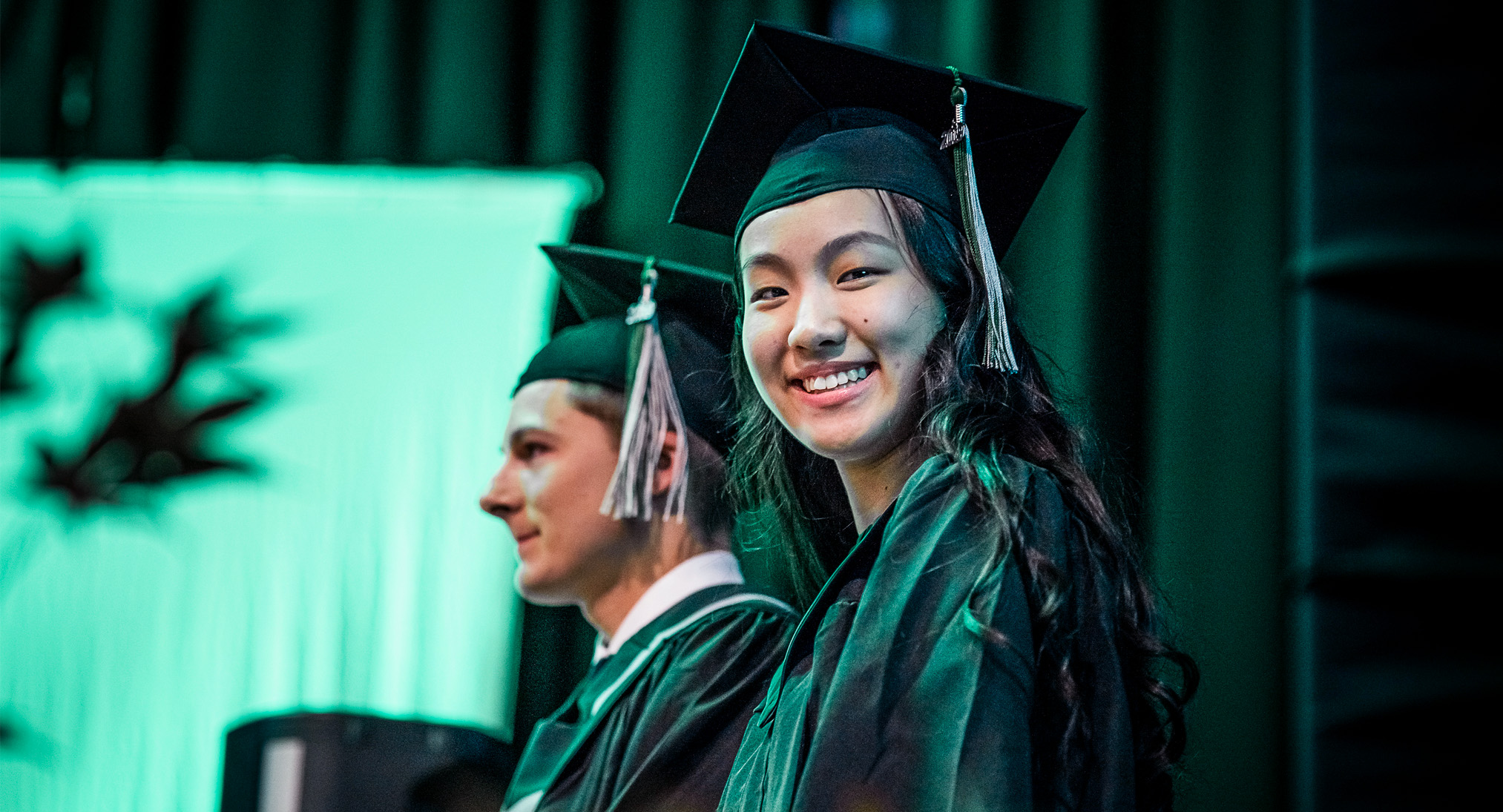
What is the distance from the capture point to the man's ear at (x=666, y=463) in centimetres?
184

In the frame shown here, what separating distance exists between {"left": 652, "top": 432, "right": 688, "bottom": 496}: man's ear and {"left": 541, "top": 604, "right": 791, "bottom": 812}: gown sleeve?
195 millimetres

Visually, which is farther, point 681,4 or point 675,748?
point 681,4

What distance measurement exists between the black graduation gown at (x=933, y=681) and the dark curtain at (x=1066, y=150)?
50cm

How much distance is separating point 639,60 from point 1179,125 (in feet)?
2.62

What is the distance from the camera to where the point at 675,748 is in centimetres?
158

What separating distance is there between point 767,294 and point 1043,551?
1.47 feet

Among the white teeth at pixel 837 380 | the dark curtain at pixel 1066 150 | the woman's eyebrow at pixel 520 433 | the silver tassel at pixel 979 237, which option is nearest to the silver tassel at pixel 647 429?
the woman's eyebrow at pixel 520 433

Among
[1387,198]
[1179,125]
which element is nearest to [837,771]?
[1387,198]

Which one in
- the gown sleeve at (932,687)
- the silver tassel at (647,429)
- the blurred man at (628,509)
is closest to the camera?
the gown sleeve at (932,687)

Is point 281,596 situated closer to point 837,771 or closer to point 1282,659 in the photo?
point 837,771

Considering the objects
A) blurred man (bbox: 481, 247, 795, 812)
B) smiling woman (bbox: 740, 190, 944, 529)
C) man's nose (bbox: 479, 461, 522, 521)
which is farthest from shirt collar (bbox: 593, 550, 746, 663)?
smiling woman (bbox: 740, 190, 944, 529)

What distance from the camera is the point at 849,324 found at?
4.84ft

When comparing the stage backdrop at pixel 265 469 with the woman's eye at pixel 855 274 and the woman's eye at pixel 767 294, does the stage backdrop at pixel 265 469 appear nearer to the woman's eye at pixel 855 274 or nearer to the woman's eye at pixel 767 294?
the woman's eye at pixel 767 294

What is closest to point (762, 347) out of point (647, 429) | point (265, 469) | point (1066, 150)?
point (647, 429)
